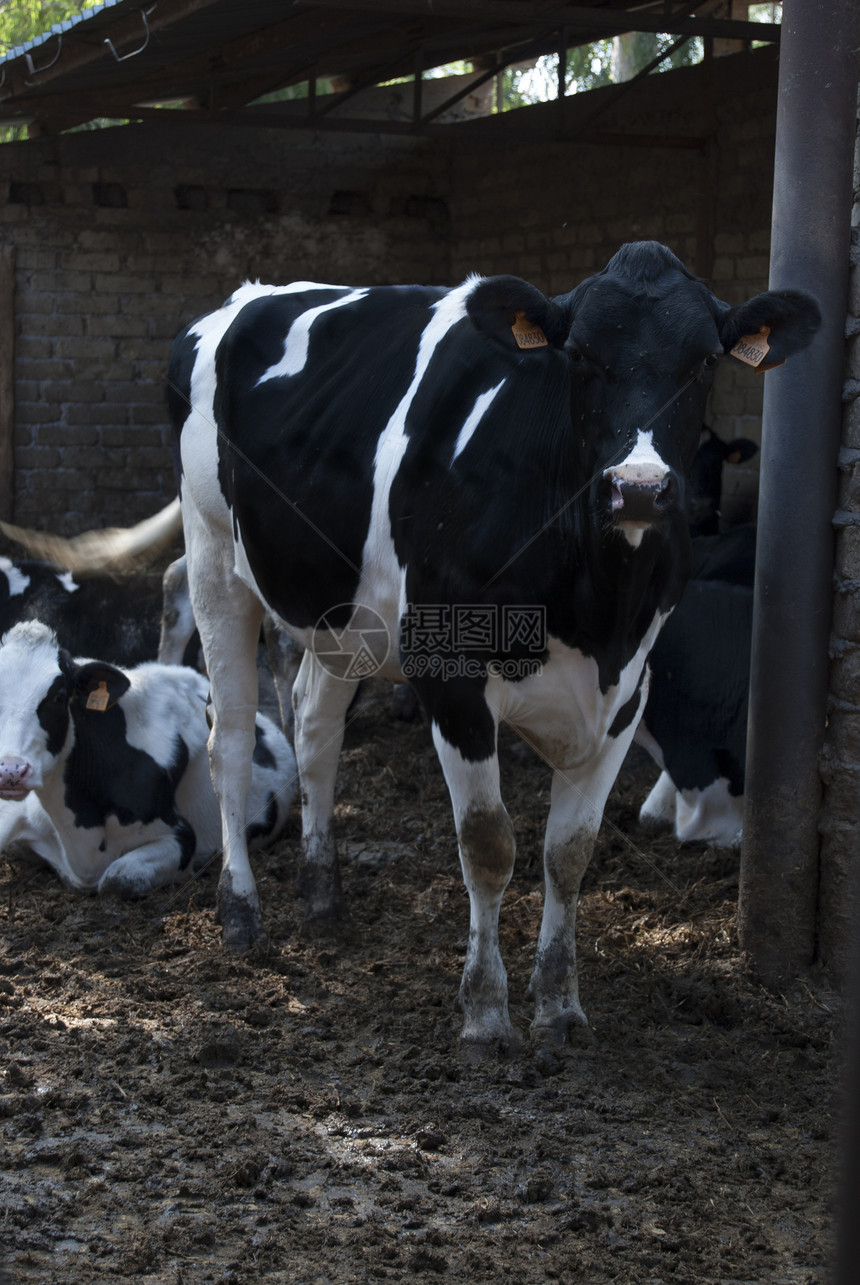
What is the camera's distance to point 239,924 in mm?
4336

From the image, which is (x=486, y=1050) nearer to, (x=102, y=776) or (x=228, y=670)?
(x=228, y=670)

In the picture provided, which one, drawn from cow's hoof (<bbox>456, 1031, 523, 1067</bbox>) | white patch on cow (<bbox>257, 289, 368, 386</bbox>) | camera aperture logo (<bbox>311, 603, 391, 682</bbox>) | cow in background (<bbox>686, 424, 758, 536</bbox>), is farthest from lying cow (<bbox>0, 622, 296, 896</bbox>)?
cow in background (<bbox>686, 424, 758, 536</bbox>)

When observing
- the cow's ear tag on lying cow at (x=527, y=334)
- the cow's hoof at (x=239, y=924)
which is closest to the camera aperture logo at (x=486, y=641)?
the cow's ear tag on lying cow at (x=527, y=334)

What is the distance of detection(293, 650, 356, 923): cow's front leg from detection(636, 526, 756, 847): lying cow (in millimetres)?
1260

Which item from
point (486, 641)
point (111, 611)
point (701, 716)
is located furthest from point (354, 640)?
point (111, 611)

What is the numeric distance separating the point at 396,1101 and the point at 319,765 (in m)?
1.65

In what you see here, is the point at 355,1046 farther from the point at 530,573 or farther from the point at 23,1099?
the point at 530,573

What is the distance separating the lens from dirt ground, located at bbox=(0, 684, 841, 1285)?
2.54 m

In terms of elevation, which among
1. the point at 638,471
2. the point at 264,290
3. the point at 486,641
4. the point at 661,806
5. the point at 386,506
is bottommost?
the point at 661,806

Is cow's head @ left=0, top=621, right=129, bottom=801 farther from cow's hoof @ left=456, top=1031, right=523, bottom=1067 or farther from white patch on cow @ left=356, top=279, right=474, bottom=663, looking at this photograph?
cow's hoof @ left=456, top=1031, right=523, bottom=1067

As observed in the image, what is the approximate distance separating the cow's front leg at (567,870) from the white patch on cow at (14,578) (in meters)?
4.32

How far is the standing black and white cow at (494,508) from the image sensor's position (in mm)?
3047

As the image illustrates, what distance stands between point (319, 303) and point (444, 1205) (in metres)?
2.88

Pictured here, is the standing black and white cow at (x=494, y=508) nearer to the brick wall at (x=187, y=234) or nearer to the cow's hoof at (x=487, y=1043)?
the cow's hoof at (x=487, y=1043)
